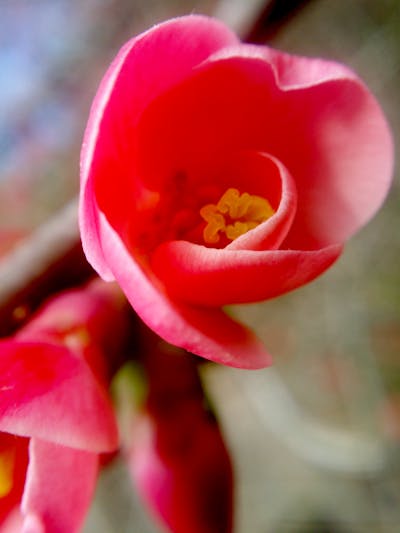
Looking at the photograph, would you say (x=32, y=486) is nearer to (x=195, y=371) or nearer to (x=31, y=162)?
(x=195, y=371)

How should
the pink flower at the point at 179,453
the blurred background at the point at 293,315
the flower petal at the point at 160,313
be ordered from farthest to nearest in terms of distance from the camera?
the blurred background at the point at 293,315 < the pink flower at the point at 179,453 < the flower petal at the point at 160,313

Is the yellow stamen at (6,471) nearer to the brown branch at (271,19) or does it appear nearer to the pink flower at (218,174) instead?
the pink flower at (218,174)

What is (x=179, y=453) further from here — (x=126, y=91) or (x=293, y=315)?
(x=293, y=315)

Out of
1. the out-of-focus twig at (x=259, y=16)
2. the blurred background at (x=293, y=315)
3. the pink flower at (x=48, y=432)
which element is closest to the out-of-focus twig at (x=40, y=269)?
the pink flower at (x=48, y=432)

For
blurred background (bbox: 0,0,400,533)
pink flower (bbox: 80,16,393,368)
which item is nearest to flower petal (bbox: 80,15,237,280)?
pink flower (bbox: 80,16,393,368)

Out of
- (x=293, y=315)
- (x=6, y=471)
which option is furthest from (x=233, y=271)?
(x=293, y=315)

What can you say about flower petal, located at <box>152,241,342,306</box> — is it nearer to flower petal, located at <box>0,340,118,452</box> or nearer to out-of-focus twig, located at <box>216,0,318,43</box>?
flower petal, located at <box>0,340,118,452</box>
